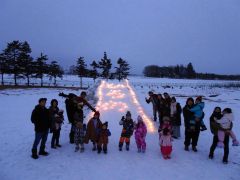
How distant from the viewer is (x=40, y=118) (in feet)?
30.6

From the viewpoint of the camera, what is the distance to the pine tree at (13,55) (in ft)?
204

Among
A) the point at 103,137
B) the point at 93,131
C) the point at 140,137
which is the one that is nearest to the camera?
the point at 103,137

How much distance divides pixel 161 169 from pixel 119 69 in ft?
166

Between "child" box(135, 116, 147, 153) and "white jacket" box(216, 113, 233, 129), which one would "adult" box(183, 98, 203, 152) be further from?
"child" box(135, 116, 147, 153)

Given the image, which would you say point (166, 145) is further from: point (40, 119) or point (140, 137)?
point (40, 119)

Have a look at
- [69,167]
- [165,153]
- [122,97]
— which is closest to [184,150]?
[165,153]

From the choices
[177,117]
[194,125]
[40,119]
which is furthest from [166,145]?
[40,119]

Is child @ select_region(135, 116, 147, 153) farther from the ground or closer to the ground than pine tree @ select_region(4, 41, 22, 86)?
closer to the ground

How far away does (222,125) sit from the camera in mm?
9312

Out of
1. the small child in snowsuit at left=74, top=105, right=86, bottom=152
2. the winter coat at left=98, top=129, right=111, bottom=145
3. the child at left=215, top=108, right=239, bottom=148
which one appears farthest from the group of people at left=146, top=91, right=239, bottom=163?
the small child in snowsuit at left=74, top=105, right=86, bottom=152

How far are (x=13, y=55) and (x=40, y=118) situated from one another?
59.1 meters

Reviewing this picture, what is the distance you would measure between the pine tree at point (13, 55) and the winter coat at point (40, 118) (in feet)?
184

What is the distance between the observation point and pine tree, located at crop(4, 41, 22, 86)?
62.2m

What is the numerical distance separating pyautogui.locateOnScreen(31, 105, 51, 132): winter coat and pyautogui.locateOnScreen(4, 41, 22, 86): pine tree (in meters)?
56.2
